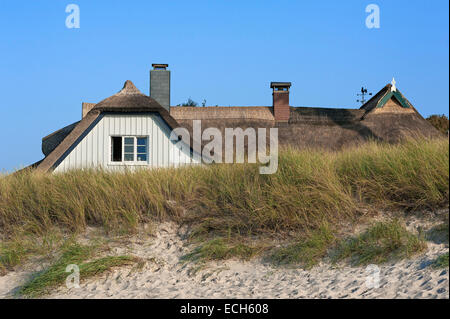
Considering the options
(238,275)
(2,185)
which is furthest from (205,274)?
(2,185)

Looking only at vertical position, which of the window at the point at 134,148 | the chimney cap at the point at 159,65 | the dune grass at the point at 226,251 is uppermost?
the chimney cap at the point at 159,65

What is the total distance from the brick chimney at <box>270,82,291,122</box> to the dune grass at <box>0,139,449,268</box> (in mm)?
9999

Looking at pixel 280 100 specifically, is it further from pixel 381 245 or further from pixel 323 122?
pixel 381 245

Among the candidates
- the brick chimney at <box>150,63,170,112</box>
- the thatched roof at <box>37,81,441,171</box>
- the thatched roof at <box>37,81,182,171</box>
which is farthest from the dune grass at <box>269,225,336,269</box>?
the brick chimney at <box>150,63,170,112</box>

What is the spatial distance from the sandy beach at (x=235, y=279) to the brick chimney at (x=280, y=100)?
11.6 m

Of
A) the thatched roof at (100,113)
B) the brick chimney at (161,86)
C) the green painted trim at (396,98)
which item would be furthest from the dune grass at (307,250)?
the green painted trim at (396,98)

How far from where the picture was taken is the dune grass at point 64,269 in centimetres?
693

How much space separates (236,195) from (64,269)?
2958mm

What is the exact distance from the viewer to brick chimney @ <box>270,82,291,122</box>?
61.7 feet

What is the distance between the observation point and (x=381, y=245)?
21.6 feet

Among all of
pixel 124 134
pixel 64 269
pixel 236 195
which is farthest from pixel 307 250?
pixel 124 134

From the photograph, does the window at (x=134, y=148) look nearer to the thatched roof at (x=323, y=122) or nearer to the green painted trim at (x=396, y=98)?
the thatched roof at (x=323, y=122)

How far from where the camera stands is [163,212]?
8352mm

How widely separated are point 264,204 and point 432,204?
101 inches
